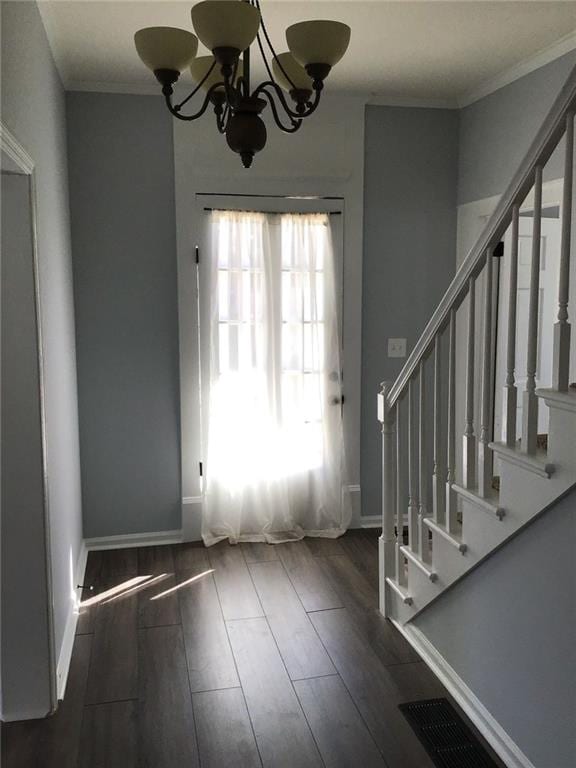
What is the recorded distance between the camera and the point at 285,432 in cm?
425

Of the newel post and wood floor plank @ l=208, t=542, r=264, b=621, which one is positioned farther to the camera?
wood floor plank @ l=208, t=542, r=264, b=621

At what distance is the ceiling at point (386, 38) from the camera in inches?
112

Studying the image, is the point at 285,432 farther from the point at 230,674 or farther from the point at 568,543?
the point at 568,543

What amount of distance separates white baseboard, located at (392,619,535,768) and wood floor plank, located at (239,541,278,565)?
101 centimetres

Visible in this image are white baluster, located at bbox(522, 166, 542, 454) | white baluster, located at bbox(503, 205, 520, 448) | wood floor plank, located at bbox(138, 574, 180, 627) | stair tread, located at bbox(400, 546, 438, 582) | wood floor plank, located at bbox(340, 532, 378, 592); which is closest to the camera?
white baluster, located at bbox(522, 166, 542, 454)

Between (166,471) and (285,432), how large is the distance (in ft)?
2.49

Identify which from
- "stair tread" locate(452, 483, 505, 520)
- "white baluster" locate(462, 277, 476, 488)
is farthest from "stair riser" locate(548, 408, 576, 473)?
"white baluster" locate(462, 277, 476, 488)

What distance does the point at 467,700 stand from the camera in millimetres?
2576

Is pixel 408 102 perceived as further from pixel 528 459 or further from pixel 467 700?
pixel 467 700

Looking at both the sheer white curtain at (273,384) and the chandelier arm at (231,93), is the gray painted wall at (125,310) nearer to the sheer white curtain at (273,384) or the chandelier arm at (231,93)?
the sheer white curtain at (273,384)

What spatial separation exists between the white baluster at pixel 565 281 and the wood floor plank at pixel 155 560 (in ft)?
8.53

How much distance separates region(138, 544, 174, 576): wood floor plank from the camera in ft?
12.6

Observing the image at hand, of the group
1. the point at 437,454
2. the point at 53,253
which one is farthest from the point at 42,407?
the point at 437,454

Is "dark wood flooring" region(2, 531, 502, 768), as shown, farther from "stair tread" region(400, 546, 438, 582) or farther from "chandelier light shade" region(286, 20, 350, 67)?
"chandelier light shade" region(286, 20, 350, 67)
